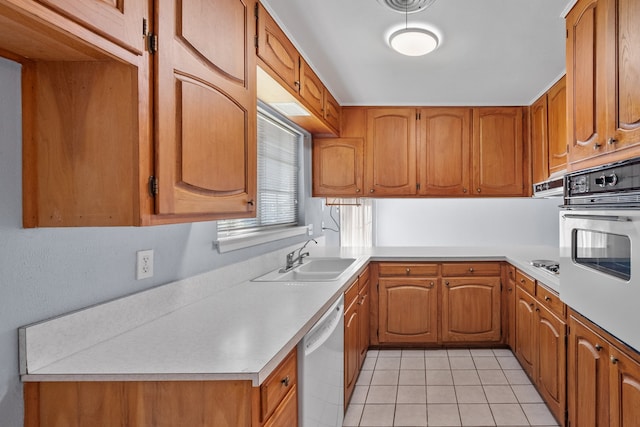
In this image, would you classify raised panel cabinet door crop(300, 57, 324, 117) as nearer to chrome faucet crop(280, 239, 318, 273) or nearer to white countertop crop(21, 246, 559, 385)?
chrome faucet crop(280, 239, 318, 273)

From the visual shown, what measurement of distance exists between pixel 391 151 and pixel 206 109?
265 centimetres

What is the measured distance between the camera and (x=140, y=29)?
0.98m

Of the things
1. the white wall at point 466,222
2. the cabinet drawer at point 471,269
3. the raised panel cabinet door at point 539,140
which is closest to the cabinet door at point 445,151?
the raised panel cabinet door at point 539,140

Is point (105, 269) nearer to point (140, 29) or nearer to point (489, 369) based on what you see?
point (140, 29)

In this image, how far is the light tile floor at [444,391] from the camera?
7.63 ft

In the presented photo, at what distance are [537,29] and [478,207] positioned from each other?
347 centimetres

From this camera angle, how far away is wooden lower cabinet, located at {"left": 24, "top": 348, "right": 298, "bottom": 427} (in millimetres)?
1028

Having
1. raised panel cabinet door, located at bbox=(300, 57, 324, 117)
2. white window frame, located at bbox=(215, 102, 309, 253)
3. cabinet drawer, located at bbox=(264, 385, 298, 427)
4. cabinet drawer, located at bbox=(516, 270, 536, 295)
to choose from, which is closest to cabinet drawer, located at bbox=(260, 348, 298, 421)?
cabinet drawer, located at bbox=(264, 385, 298, 427)

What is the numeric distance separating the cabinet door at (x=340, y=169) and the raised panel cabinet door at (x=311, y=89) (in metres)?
0.75

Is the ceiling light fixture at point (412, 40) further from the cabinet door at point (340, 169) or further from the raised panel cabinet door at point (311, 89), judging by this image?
the cabinet door at point (340, 169)

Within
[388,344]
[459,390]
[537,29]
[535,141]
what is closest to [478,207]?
[535,141]

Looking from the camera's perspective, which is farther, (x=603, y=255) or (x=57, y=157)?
(x=603, y=255)

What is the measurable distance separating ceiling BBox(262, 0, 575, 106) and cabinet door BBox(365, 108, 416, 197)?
237 mm

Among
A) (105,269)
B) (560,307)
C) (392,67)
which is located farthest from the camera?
(392,67)
